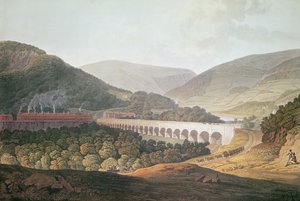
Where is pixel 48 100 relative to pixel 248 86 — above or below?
below

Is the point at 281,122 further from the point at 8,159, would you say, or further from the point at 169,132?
the point at 8,159

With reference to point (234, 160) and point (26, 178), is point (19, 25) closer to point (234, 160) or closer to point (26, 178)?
point (26, 178)

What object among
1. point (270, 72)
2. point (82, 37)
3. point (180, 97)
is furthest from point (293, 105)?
point (82, 37)

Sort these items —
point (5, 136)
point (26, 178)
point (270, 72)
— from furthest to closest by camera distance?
point (270, 72) < point (5, 136) < point (26, 178)

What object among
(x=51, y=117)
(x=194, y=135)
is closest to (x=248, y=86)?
(x=194, y=135)

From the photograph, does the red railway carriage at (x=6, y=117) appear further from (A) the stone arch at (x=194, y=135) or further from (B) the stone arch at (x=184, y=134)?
(A) the stone arch at (x=194, y=135)

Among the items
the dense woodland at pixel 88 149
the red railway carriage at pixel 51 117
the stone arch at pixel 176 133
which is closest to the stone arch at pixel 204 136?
the dense woodland at pixel 88 149

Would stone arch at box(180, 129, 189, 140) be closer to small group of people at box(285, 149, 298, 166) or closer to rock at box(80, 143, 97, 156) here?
rock at box(80, 143, 97, 156)
